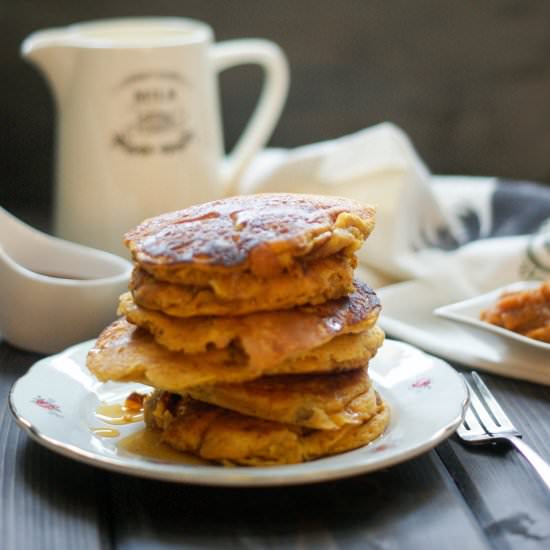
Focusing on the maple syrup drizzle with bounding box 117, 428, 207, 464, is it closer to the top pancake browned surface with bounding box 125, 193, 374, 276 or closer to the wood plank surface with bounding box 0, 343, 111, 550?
the wood plank surface with bounding box 0, 343, 111, 550

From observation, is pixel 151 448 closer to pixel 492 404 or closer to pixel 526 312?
pixel 492 404

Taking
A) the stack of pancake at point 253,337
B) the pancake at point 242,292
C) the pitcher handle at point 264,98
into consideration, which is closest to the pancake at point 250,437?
the stack of pancake at point 253,337

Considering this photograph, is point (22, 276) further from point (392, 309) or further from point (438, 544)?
point (438, 544)

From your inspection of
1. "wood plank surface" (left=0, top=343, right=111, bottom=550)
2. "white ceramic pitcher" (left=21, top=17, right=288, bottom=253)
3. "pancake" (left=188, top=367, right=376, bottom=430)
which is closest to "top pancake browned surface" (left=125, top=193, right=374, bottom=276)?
"pancake" (left=188, top=367, right=376, bottom=430)

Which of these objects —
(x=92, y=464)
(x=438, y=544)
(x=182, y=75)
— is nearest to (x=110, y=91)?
(x=182, y=75)

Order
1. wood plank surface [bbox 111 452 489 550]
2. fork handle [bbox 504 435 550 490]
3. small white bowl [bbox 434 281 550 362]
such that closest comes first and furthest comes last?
1. wood plank surface [bbox 111 452 489 550]
2. fork handle [bbox 504 435 550 490]
3. small white bowl [bbox 434 281 550 362]

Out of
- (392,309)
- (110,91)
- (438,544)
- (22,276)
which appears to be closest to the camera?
(438,544)

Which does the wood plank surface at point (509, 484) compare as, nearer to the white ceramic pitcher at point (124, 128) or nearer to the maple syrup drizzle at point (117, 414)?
the maple syrup drizzle at point (117, 414)
